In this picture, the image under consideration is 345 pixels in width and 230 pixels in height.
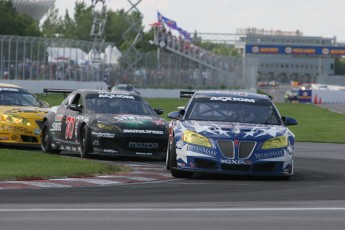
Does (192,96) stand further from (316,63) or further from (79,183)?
(316,63)

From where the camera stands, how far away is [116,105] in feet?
66.0

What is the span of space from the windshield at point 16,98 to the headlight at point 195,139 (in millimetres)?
7809

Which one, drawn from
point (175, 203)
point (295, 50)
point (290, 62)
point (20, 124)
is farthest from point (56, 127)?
point (290, 62)

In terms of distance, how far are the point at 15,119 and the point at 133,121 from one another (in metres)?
3.54

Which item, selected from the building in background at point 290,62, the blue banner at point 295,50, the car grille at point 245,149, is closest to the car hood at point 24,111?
the car grille at point 245,149

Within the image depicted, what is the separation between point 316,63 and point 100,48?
122 m

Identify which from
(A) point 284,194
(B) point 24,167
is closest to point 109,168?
(B) point 24,167

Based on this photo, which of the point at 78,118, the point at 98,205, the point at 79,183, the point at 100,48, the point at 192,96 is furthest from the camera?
the point at 100,48

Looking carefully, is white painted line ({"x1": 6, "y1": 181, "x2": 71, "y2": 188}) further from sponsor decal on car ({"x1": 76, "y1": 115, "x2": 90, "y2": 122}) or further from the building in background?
the building in background

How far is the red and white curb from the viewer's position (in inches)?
548

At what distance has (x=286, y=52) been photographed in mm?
138500

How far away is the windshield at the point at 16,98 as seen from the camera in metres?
22.7

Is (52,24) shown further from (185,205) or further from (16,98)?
(185,205)

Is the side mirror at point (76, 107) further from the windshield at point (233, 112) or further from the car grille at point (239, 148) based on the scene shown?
the car grille at point (239, 148)
